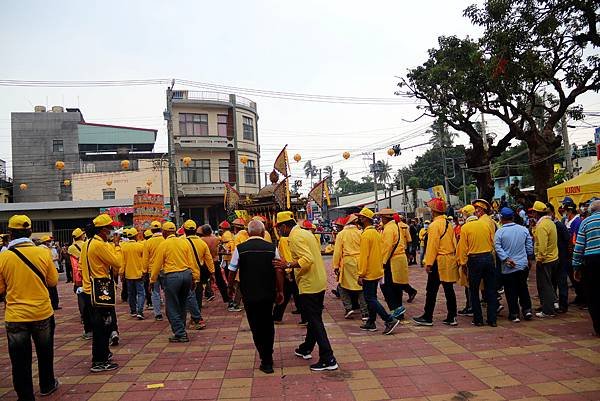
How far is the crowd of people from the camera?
4.72 metres

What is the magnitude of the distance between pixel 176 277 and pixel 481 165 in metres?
14.3

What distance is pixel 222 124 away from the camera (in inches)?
1363

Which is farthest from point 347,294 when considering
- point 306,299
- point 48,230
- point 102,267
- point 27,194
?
point 27,194

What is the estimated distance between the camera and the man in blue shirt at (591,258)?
19.0 feet

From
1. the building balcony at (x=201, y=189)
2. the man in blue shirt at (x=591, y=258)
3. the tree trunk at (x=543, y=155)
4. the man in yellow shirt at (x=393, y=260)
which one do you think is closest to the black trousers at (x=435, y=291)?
the man in yellow shirt at (x=393, y=260)

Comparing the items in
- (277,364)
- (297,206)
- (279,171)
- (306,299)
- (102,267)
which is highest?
(279,171)

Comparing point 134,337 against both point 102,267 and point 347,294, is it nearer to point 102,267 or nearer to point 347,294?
point 102,267

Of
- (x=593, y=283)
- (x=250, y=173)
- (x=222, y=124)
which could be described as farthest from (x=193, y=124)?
(x=593, y=283)

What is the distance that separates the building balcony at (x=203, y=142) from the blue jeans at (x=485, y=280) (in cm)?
2847

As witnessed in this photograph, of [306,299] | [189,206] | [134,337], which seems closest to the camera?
[306,299]

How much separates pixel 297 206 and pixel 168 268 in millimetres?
6816

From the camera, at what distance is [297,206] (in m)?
13.3

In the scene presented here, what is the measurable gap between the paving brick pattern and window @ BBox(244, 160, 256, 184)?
28.1 m

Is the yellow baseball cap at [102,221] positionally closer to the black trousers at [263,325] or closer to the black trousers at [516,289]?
the black trousers at [263,325]
